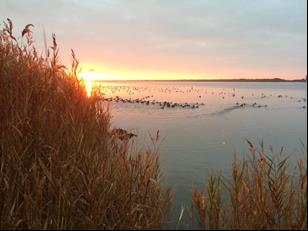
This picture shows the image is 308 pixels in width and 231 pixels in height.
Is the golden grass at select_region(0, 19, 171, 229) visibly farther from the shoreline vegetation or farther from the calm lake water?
the calm lake water

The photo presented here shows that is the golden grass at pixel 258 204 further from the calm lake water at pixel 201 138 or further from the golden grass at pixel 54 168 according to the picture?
the calm lake water at pixel 201 138

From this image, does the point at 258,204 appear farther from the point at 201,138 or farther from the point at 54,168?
the point at 201,138

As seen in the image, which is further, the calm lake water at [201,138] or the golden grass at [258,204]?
the calm lake water at [201,138]

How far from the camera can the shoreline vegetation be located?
4.96m

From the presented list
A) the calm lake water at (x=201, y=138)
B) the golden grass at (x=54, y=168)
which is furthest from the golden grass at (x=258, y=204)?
the calm lake water at (x=201, y=138)

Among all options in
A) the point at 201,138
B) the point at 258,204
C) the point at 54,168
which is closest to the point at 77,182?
the point at 54,168

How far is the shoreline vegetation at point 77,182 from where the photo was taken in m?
4.96

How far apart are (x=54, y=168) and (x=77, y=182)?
0.42 metres

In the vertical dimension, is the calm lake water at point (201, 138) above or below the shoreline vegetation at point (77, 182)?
below

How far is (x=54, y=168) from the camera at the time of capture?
5508mm

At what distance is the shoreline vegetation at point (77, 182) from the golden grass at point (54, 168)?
0.01 m

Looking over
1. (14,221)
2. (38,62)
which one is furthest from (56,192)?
(38,62)

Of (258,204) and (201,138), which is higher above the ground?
(258,204)

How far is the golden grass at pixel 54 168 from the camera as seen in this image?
5016mm
